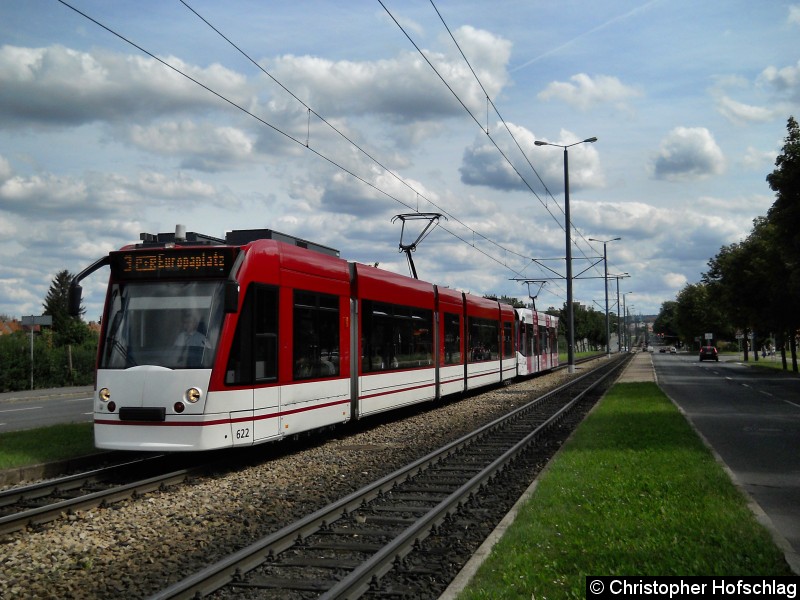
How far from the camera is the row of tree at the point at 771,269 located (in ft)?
87.2

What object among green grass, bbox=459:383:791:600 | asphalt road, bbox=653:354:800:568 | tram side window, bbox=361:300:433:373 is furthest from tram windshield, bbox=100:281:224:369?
asphalt road, bbox=653:354:800:568

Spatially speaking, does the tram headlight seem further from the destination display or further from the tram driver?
the destination display

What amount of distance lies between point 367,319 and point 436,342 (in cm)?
554

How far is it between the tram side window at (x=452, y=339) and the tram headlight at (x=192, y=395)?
12.2 metres

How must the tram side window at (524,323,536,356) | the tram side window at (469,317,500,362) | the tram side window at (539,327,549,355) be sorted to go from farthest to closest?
the tram side window at (539,327,549,355), the tram side window at (524,323,536,356), the tram side window at (469,317,500,362)

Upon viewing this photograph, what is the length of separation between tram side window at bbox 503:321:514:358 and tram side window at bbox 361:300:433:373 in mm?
11160

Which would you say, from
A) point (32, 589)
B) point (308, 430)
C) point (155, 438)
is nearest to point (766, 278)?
point (308, 430)

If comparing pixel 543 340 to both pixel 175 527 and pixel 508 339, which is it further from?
pixel 175 527

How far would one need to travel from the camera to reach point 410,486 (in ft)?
34.0

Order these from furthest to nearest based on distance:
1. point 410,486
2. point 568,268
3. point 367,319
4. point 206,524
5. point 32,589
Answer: point 568,268 → point 367,319 → point 410,486 → point 206,524 → point 32,589

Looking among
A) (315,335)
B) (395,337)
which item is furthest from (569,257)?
(315,335)

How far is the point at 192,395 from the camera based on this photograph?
34.7 ft

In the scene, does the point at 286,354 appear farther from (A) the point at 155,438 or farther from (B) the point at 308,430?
(A) the point at 155,438

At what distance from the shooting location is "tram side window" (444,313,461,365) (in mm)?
22375
